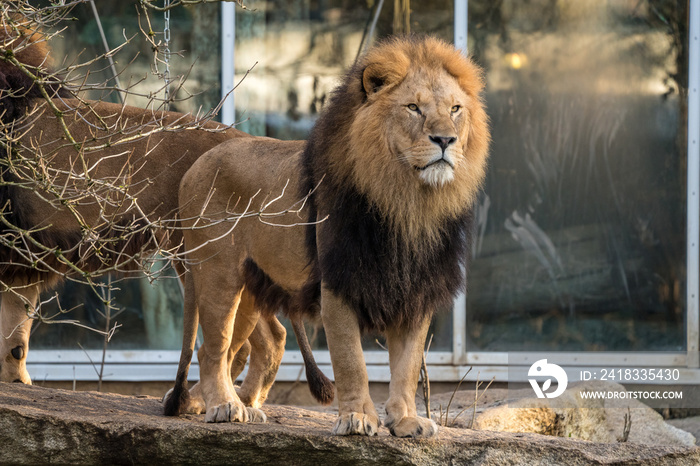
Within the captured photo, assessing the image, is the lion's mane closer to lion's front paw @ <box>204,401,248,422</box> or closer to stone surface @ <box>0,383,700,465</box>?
stone surface @ <box>0,383,700,465</box>

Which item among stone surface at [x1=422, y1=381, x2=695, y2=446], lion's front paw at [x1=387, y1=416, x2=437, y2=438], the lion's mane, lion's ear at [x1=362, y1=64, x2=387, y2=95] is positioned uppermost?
lion's ear at [x1=362, y1=64, x2=387, y2=95]

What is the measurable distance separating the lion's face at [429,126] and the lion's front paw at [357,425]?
1.04m

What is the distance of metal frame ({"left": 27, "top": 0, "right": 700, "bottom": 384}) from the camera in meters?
7.79

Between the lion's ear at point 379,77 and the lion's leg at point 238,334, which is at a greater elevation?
the lion's ear at point 379,77

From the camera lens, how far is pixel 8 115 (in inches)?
217

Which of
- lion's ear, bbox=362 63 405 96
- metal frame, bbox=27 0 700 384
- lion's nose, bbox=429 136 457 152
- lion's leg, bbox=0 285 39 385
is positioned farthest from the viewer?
metal frame, bbox=27 0 700 384

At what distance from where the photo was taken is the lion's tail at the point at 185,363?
5.05 m

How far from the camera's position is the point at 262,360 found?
5480 millimetres

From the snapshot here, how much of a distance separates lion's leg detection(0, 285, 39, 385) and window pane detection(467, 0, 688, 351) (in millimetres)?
3692

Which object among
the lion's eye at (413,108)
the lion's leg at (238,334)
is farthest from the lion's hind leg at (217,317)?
the lion's eye at (413,108)

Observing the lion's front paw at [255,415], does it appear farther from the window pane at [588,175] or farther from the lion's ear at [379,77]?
the window pane at [588,175]

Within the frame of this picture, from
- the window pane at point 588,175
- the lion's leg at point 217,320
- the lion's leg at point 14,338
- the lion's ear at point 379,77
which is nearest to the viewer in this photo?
the lion's ear at point 379,77

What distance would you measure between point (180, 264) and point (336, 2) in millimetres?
3308

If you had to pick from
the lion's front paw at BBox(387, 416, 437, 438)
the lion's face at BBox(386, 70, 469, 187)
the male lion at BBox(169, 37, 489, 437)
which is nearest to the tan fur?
the male lion at BBox(169, 37, 489, 437)
